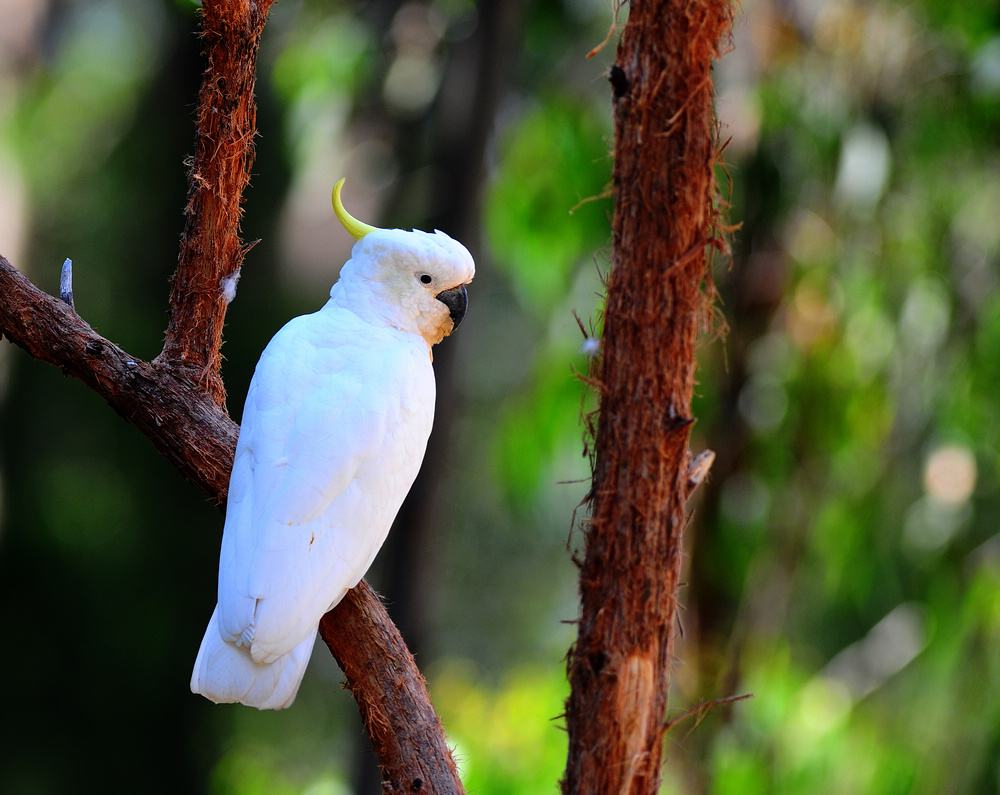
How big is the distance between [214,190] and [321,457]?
15.8 inches

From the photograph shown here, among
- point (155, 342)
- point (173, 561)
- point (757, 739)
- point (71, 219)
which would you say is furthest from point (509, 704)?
point (71, 219)

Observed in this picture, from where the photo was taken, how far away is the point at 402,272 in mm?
1612

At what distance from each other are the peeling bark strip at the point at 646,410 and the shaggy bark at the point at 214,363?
0.24m

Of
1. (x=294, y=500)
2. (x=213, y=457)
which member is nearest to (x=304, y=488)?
(x=294, y=500)

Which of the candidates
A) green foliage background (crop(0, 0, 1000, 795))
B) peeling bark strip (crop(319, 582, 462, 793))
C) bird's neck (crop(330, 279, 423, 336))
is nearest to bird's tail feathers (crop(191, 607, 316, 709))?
peeling bark strip (crop(319, 582, 462, 793))

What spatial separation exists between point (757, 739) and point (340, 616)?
91.0 inches

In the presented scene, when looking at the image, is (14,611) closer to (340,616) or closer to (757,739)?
(757,739)

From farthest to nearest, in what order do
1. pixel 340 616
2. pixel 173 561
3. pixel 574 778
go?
pixel 173 561 → pixel 340 616 → pixel 574 778

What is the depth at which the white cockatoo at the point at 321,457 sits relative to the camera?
1.34 metres

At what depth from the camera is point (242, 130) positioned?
5.12ft

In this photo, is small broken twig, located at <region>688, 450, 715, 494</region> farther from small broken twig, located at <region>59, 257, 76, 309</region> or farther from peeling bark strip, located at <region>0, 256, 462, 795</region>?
small broken twig, located at <region>59, 257, 76, 309</region>

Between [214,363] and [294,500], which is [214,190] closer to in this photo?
[214,363]

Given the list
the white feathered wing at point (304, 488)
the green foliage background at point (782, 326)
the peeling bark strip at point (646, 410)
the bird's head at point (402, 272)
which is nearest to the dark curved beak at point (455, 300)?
the bird's head at point (402, 272)

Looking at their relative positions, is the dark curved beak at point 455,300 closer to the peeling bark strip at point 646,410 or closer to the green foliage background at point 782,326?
the peeling bark strip at point 646,410
